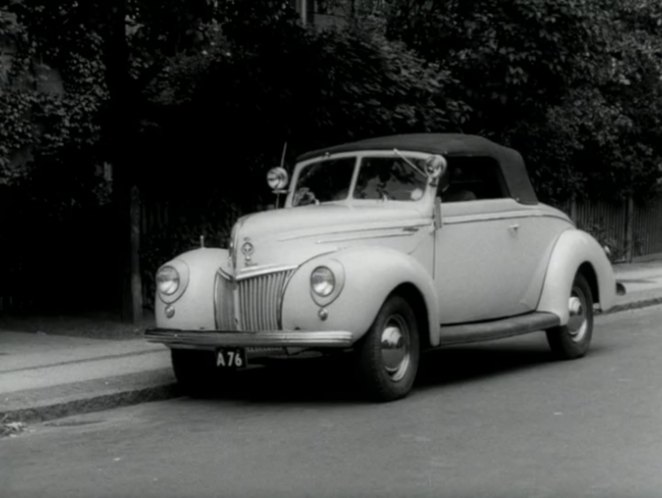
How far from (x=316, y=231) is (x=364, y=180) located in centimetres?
132

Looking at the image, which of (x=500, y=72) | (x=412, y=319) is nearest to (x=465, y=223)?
(x=412, y=319)

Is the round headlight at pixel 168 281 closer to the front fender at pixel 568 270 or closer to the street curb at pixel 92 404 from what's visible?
the street curb at pixel 92 404

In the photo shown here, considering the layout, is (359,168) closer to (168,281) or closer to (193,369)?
(168,281)

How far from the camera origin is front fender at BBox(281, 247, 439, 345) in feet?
32.1

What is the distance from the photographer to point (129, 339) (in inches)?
543

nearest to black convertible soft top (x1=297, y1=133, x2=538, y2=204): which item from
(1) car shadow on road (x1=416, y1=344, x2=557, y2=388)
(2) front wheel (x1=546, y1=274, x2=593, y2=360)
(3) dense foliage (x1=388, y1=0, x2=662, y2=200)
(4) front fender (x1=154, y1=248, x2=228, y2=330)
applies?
(2) front wheel (x1=546, y1=274, x2=593, y2=360)

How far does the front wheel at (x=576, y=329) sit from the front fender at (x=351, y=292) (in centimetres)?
275

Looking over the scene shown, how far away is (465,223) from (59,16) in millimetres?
5649

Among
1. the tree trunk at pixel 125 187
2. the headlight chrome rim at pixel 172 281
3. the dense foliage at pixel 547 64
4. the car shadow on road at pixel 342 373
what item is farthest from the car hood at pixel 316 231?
the dense foliage at pixel 547 64

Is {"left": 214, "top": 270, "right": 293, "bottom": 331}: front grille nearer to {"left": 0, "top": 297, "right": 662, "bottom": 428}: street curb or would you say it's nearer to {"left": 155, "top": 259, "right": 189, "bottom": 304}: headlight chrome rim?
{"left": 155, "top": 259, "right": 189, "bottom": 304}: headlight chrome rim

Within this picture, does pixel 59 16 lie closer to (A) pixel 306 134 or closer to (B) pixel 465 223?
(A) pixel 306 134

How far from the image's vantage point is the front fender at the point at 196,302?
1032 cm

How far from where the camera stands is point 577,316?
496 inches

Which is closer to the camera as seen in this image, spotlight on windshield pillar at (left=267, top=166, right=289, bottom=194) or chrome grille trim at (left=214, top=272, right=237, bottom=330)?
chrome grille trim at (left=214, top=272, right=237, bottom=330)
